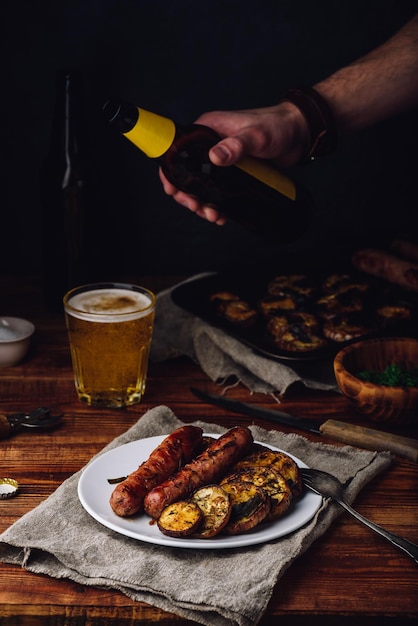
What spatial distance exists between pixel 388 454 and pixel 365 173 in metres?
1.17

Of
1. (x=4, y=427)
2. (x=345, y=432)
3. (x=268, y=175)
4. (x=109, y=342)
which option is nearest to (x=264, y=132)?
(x=268, y=175)

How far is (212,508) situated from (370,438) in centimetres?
43

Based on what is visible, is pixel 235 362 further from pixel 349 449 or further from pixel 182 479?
pixel 182 479

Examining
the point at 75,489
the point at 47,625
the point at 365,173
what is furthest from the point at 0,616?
the point at 365,173

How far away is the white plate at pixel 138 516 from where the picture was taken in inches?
47.6

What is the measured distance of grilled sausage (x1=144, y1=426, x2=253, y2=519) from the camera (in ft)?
4.13

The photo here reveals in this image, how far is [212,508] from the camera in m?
1.24

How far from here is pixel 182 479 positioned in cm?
129

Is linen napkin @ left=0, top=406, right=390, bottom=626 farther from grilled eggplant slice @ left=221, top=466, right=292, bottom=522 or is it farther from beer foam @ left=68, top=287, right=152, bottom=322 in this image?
beer foam @ left=68, top=287, right=152, bottom=322

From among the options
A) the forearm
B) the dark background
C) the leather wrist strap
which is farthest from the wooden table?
the forearm

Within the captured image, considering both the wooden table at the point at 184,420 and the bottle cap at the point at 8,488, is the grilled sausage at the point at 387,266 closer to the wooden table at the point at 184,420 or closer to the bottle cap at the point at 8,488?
the wooden table at the point at 184,420

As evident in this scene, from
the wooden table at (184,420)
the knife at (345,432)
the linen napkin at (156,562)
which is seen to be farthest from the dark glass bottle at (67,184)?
the linen napkin at (156,562)

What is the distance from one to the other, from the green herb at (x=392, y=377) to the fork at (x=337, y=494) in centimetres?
34

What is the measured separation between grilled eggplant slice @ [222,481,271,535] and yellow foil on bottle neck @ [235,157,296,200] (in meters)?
0.74
